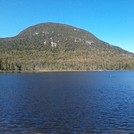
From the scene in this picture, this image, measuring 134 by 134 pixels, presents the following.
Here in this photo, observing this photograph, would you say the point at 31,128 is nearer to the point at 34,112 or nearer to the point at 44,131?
the point at 44,131

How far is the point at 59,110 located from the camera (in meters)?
50.5

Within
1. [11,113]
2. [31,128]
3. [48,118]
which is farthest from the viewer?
[11,113]

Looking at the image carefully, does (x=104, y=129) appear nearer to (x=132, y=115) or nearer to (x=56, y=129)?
(x=56, y=129)

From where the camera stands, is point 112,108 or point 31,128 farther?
point 112,108

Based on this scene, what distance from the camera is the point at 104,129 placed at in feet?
118

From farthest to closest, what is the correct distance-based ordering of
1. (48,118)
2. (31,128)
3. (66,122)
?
1. (48,118)
2. (66,122)
3. (31,128)

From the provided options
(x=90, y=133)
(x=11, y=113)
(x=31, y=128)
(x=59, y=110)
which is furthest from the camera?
(x=59, y=110)

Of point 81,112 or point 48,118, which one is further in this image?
point 81,112

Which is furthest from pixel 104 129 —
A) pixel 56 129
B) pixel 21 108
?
pixel 21 108

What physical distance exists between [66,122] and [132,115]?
1226 cm

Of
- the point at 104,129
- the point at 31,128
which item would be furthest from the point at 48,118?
the point at 104,129

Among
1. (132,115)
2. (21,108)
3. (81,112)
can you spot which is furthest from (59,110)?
(132,115)

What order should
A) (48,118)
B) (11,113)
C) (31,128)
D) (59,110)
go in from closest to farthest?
(31,128) → (48,118) → (11,113) → (59,110)

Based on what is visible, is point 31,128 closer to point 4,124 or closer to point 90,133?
point 4,124
